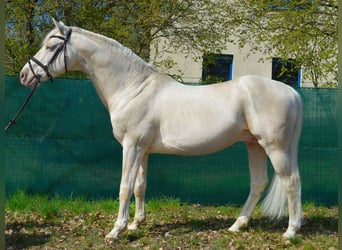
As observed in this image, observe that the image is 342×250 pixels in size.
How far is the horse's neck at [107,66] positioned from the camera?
4383mm

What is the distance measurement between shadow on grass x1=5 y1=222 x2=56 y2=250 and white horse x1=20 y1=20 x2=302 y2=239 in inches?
34.2

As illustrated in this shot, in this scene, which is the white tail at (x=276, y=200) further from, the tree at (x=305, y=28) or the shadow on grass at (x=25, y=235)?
the tree at (x=305, y=28)

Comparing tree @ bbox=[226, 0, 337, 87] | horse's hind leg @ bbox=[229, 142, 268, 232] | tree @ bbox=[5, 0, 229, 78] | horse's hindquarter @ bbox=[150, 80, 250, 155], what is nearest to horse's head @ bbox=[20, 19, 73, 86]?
horse's hindquarter @ bbox=[150, 80, 250, 155]

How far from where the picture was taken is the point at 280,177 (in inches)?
164

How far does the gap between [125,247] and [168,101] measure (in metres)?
1.58

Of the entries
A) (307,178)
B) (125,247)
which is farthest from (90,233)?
(307,178)

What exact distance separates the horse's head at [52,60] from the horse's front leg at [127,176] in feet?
3.83

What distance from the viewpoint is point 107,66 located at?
4.39 meters

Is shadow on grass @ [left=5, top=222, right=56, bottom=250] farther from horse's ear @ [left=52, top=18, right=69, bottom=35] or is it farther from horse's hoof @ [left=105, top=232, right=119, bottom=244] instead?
horse's ear @ [left=52, top=18, right=69, bottom=35]

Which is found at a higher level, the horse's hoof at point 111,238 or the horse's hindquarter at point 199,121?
the horse's hindquarter at point 199,121

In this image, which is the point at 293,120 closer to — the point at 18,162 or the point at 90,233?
the point at 90,233

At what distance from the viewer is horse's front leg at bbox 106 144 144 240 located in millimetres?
4145

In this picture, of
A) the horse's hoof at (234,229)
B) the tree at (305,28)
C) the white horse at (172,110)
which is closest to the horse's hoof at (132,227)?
the white horse at (172,110)

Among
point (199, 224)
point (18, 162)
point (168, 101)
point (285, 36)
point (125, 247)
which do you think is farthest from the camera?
point (285, 36)
